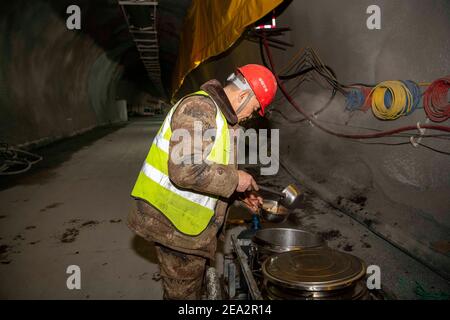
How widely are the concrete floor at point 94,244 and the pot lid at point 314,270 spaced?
26.6 inches

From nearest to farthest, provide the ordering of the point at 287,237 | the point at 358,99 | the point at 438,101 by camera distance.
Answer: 1. the point at 287,237
2. the point at 438,101
3. the point at 358,99

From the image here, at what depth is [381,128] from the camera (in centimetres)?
371

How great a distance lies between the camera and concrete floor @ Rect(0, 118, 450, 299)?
2.75 metres

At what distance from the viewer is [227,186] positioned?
178 cm

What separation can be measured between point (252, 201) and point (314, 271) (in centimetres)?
87

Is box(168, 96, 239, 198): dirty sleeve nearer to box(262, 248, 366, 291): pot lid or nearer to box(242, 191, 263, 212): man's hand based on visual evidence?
box(262, 248, 366, 291): pot lid

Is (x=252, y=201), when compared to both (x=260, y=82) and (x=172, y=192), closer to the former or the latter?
(x=172, y=192)

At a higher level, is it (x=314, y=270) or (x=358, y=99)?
(x=358, y=99)

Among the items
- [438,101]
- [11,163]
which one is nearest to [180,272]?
[438,101]

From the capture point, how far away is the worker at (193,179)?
5.75 feet

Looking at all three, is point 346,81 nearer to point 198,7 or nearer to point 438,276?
point 438,276

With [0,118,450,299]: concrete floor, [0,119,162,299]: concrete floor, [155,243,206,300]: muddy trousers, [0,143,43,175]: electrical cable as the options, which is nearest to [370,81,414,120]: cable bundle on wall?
[0,118,450,299]: concrete floor

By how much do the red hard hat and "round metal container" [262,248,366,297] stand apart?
3.21 ft

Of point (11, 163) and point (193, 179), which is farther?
point (11, 163)
